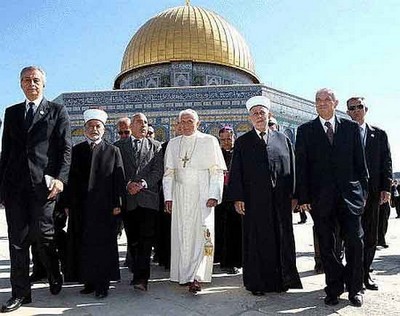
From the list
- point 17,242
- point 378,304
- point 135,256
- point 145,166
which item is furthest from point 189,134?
point 378,304

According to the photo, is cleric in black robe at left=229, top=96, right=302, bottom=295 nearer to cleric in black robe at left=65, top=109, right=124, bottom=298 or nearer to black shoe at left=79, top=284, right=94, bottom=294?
cleric in black robe at left=65, top=109, right=124, bottom=298

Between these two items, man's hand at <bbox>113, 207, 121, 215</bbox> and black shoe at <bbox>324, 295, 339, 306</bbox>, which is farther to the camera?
man's hand at <bbox>113, 207, 121, 215</bbox>

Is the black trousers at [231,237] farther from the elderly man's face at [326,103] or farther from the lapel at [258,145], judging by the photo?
the elderly man's face at [326,103]

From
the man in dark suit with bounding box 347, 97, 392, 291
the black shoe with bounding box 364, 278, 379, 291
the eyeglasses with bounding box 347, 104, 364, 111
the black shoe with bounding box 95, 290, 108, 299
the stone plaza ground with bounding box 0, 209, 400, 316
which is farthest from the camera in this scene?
the eyeglasses with bounding box 347, 104, 364, 111

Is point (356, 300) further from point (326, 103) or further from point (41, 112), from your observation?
point (41, 112)

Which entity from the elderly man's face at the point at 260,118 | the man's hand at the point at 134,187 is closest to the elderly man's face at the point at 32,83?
the man's hand at the point at 134,187

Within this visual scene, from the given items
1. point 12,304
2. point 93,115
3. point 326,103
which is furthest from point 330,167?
point 12,304

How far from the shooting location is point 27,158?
10.2 ft

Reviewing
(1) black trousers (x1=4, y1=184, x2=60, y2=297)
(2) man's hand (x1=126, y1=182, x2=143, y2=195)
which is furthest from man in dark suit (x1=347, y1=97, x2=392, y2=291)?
(1) black trousers (x1=4, y1=184, x2=60, y2=297)

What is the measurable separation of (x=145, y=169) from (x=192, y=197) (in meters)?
0.49

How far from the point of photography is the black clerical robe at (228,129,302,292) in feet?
10.9

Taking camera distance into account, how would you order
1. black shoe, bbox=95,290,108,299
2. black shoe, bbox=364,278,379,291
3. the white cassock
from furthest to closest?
the white cassock, black shoe, bbox=364,278,379,291, black shoe, bbox=95,290,108,299

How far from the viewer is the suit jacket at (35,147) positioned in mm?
3091

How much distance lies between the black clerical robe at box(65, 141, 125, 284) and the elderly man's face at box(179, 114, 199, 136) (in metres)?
0.59
